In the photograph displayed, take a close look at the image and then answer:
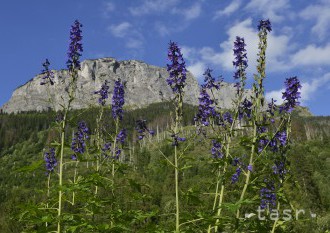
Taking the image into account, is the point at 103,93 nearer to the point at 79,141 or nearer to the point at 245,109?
the point at 79,141

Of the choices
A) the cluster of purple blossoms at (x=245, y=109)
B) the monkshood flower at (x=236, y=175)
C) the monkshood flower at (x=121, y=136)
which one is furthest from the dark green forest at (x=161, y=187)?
the cluster of purple blossoms at (x=245, y=109)

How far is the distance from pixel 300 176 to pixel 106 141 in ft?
287

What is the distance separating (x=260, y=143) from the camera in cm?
986

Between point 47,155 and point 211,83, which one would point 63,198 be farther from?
point 47,155

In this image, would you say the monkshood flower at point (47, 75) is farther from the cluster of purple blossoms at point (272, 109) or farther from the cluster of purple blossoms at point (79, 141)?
the cluster of purple blossoms at point (272, 109)

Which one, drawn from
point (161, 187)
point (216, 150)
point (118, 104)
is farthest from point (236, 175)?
point (161, 187)

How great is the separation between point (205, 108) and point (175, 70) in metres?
1.85

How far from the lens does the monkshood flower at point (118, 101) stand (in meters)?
12.1

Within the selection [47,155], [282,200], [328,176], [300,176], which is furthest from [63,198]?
[328,176]

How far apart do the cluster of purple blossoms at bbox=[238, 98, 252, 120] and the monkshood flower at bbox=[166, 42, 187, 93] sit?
2.17m

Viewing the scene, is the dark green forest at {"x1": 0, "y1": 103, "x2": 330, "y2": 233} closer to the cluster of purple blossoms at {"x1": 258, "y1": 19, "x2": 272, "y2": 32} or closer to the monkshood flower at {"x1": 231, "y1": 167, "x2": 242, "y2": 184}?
the monkshood flower at {"x1": 231, "y1": 167, "x2": 242, "y2": 184}

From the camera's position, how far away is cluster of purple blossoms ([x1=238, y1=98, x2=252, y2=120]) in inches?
406

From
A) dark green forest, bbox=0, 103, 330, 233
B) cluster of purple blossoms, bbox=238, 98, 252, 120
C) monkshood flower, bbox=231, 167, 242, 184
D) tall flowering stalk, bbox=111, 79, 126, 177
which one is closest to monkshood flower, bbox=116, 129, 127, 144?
tall flowering stalk, bbox=111, 79, 126, 177

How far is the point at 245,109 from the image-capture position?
10344 millimetres
